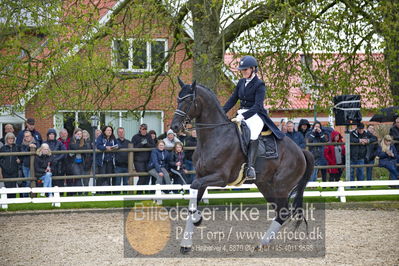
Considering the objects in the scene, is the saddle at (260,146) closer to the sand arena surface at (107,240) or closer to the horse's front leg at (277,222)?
the horse's front leg at (277,222)

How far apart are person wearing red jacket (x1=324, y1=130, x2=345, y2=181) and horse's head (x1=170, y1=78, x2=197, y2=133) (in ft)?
26.4

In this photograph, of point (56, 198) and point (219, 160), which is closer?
point (219, 160)

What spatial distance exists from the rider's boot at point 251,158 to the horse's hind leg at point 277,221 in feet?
2.15

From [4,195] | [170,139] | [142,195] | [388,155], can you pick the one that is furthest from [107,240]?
[388,155]

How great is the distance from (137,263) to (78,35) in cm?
899

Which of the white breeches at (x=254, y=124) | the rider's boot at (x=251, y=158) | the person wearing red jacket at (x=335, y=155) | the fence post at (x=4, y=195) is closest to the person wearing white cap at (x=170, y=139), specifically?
the fence post at (x=4, y=195)

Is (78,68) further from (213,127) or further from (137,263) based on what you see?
(137,263)

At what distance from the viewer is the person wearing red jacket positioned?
1577 centimetres

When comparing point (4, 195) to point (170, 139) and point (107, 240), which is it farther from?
point (107, 240)

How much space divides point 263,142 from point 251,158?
1.77 ft

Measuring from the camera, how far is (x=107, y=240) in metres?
9.34

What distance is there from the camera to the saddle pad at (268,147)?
9109 mm

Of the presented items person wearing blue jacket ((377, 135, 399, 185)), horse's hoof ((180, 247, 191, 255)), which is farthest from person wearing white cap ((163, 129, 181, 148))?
horse's hoof ((180, 247, 191, 255))

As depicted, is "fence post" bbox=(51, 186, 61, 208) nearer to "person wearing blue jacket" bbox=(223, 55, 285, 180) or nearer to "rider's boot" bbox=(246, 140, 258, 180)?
"person wearing blue jacket" bbox=(223, 55, 285, 180)
